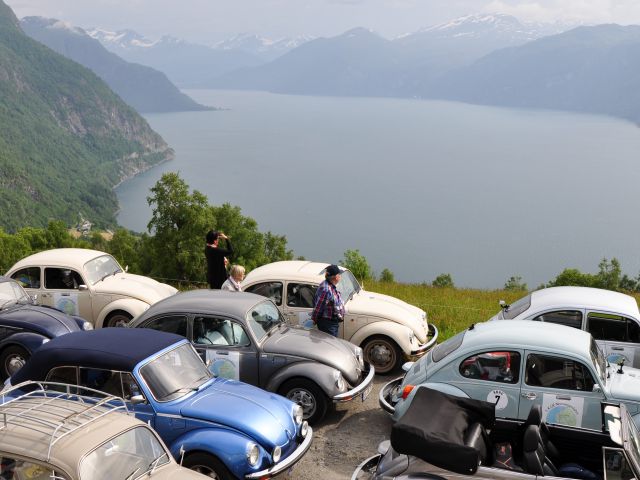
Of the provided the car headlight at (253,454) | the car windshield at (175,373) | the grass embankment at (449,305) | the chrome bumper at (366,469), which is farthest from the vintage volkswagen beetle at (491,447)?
the grass embankment at (449,305)

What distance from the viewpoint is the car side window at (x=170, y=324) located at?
9.67 meters

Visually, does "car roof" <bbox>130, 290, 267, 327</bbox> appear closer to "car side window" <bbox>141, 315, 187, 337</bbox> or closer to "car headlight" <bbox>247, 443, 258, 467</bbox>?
"car side window" <bbox>141, 315, 187, 337</bbox>

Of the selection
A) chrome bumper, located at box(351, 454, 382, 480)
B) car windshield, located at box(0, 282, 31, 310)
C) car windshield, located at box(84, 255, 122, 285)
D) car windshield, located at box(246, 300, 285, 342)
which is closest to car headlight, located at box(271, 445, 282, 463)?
chrome bumper, located at box(351, 454, 382, 480)

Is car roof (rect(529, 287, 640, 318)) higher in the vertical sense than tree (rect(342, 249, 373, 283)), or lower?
higher

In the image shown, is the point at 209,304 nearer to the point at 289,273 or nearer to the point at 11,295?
the point at 289,273

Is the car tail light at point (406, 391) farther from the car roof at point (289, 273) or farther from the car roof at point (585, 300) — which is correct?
the car roof at point (289, 273)

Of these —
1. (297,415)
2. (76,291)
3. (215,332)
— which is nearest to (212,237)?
(76,291)

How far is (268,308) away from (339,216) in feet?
462

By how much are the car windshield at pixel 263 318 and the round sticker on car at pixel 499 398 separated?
3211 mm

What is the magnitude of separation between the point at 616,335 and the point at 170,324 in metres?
6.76

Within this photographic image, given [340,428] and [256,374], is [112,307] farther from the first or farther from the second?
[340,428]

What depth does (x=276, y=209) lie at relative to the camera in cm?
15800

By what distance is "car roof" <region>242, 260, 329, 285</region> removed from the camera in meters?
12.1

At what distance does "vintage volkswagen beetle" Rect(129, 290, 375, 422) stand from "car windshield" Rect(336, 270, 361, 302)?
7.20 feet
